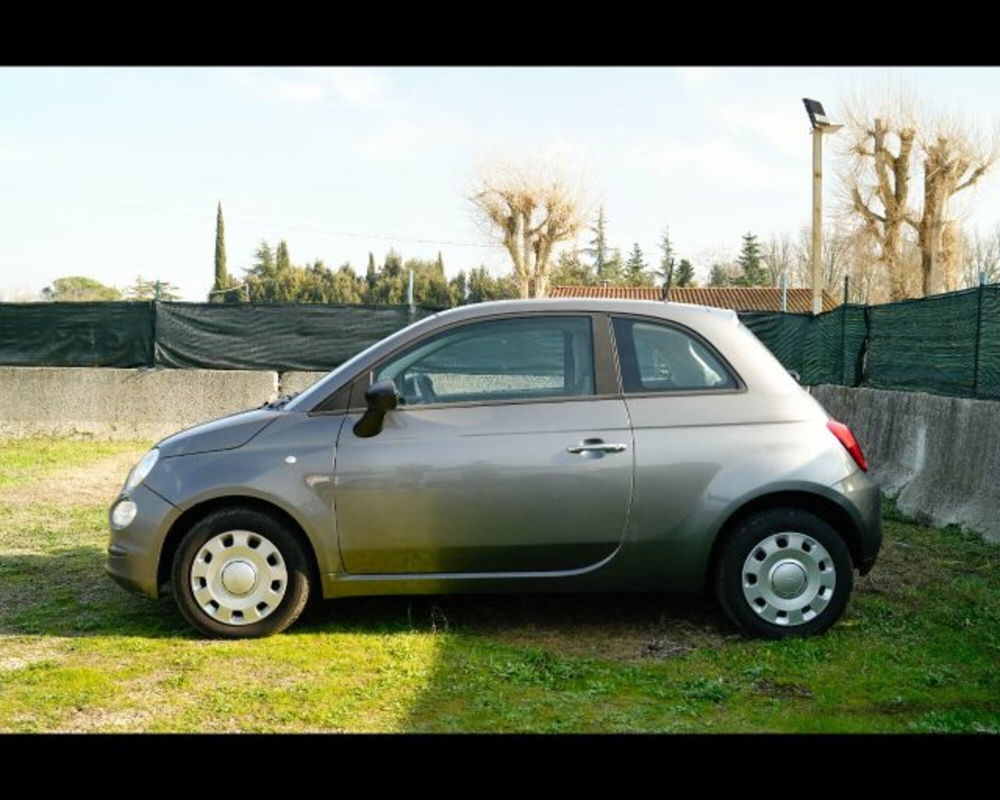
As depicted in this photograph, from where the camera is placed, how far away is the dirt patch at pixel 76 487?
9461 mm

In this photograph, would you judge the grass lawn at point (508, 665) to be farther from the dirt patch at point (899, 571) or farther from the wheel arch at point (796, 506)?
the wheel arch at point (796, 506)

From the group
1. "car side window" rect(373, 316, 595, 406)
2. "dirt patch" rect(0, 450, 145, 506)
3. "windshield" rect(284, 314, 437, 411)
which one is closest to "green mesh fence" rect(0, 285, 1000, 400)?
"dirt patch" rect(0, 450, 145, 506)

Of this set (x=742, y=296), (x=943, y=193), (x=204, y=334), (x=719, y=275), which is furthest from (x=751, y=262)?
(x=204, y=334)

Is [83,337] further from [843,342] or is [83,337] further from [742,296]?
[742,296]

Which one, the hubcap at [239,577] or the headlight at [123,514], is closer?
the hubcap at [239,577]

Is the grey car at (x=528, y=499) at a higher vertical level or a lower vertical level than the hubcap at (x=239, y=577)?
higher

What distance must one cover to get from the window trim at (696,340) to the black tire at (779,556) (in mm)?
672

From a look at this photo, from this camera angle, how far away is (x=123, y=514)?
17.1 feet

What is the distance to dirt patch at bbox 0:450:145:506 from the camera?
946cm

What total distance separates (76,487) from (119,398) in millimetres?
4817

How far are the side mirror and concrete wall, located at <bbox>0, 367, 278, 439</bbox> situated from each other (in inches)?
389

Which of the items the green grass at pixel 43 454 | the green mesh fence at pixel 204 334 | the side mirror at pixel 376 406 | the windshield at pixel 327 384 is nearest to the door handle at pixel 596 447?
the side mirror at pixel 376 406

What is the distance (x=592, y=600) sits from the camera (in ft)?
19.4
